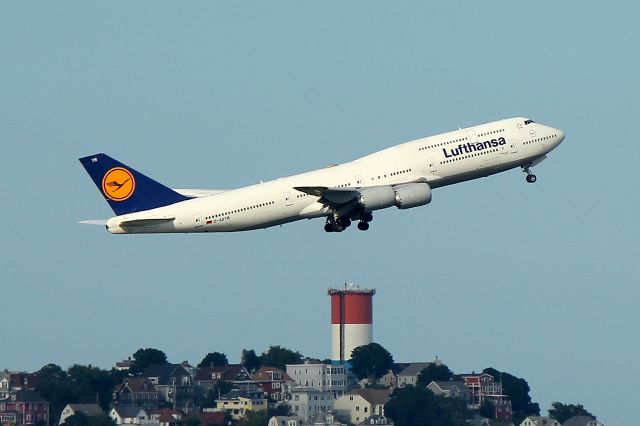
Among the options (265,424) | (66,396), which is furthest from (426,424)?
(66,396)

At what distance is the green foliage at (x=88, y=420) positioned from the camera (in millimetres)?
180625

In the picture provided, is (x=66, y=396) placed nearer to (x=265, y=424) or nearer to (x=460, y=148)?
(x=265, y=424)

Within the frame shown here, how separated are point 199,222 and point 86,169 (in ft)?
28.4

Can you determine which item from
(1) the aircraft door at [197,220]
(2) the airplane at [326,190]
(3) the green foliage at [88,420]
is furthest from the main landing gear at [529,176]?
(3) the green foliage at [88,420]

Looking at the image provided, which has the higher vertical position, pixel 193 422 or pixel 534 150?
pixel 534 150

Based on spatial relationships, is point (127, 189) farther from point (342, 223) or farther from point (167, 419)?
point (167, 419)

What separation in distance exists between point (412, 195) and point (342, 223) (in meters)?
5.85

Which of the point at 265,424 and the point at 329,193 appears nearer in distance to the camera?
the point at 329,193

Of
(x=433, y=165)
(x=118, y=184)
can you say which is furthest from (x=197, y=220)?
(x=433, y=165)

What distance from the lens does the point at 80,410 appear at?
19388cm

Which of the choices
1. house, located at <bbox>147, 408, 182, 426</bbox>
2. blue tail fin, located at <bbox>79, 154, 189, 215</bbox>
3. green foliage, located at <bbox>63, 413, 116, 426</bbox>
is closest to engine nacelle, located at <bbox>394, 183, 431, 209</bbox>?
Answer: blue tail fin, located at <bbox>79, 154, 189, 215</bbox>

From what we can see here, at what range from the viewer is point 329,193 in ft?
379

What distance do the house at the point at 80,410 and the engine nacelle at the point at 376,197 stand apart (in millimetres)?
82029

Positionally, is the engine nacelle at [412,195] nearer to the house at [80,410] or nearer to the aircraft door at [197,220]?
the aircraft door at [197,220]
